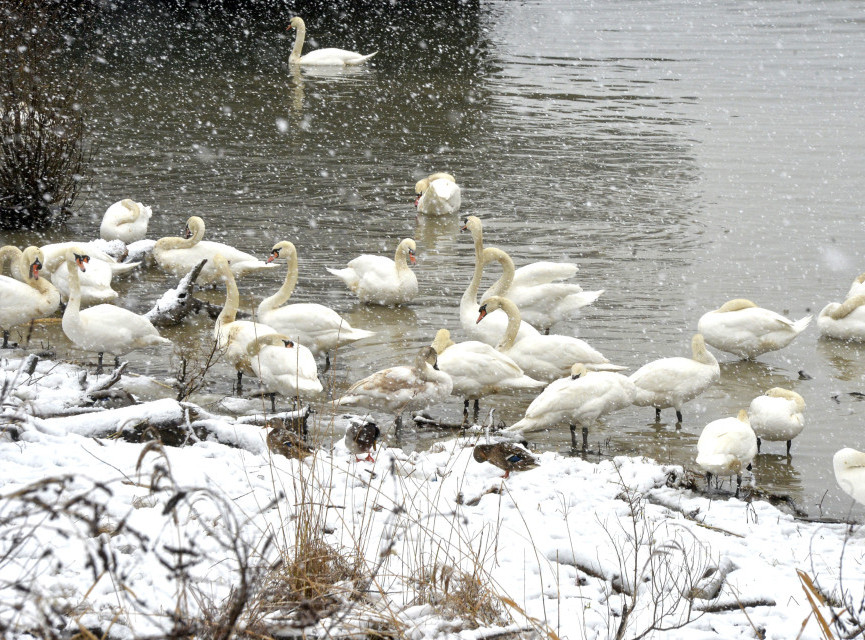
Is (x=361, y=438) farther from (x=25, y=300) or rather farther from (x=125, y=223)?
(x=125, y=223)

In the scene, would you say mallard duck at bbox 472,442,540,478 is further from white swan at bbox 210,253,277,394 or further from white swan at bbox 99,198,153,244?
white swan at bbox 99,198,153,244

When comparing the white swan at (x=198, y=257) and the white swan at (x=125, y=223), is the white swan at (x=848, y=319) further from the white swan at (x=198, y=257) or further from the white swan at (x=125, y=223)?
the white swan at (x=125, y=223)

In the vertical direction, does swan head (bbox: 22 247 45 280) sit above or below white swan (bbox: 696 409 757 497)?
above

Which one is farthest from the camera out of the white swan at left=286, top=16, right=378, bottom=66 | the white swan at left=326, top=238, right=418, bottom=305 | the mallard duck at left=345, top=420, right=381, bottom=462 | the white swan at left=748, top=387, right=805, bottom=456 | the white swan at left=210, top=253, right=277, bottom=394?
the white swan at left=286, top=16, right=378, bottom=66

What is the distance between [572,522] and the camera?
500 cm

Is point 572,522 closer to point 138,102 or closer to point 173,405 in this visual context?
point 173,405

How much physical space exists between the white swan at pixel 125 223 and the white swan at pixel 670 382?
5.85 meters

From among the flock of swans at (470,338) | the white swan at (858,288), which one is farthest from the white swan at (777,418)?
the white swan at (858,288)

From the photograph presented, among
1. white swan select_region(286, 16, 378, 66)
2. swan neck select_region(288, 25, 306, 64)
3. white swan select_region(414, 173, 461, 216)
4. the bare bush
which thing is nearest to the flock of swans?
the bare bush

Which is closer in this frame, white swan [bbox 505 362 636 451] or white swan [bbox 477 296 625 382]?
white swan [bbox 505 362 636 451]

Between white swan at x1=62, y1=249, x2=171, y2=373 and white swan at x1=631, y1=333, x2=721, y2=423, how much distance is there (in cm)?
365

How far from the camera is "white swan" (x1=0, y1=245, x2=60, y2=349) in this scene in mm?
7910

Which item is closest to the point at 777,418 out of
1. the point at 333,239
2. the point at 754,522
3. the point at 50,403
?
the point at 754,522

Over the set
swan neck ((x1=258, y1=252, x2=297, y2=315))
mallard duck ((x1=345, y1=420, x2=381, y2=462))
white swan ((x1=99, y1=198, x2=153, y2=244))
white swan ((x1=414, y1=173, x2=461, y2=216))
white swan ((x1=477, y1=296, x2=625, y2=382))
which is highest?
white swan ((x1=414, y1=173, x2=461, y2=216))
